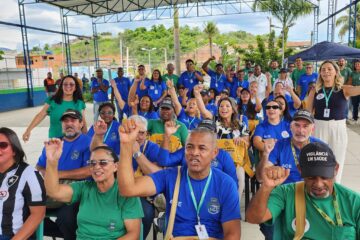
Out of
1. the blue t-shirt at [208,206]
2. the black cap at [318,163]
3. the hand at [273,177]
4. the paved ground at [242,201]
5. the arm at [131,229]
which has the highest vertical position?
the black cap at [318,163]

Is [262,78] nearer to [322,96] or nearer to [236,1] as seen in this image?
[322,96]

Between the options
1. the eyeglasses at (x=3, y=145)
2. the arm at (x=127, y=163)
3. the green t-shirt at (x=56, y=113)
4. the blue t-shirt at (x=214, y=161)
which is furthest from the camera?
the green t-shirt at (x=56, y=113)

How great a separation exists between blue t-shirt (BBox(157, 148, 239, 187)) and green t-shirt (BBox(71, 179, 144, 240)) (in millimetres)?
794

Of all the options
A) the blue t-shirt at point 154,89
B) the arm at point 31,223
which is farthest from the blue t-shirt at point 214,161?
the blue t-shirt at point 154,89

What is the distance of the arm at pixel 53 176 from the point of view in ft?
7.48

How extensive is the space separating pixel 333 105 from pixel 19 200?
10.6ft

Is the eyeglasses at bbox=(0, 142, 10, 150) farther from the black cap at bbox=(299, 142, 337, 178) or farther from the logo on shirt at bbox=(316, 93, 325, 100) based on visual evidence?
the logo on shirt at bbox=(316, 93, 325, 100)

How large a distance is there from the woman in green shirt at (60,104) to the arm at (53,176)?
207 cm

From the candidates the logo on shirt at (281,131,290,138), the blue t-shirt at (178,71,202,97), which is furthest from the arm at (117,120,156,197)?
the blue t-shirt at (178,71,202,97)

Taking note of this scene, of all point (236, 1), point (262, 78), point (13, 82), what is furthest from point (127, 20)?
point (262, 78)

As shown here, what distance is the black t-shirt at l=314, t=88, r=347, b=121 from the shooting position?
3.77m

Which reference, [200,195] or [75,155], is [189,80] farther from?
[200,195]

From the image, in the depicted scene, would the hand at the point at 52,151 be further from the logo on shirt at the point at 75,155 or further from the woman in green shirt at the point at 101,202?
the logo on shirt at the point at 75,155

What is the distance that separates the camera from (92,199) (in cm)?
232
